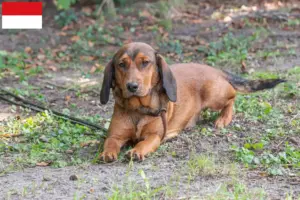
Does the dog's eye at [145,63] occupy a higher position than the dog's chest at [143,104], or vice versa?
the dog's eye at [145,63]

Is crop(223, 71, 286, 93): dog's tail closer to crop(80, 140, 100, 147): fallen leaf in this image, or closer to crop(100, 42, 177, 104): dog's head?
crop(100, 42, 177, 104): dog's head

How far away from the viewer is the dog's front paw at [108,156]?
19.7ft

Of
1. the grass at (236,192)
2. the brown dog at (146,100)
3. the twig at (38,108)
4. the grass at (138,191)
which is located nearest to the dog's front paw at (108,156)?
the brown dog at (146,100)

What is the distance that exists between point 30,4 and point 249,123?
22.1 feet

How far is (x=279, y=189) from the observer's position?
5.14m

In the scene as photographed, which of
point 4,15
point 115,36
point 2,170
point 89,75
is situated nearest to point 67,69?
point 89,75

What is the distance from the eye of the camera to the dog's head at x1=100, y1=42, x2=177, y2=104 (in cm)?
617

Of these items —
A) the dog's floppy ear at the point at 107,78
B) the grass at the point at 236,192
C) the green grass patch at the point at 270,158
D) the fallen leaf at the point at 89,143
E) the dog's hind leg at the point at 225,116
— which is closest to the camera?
the grass at the point at 236,192

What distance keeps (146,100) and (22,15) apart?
6084mm

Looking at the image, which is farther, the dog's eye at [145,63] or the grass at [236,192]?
the dog's eye at [145,63]

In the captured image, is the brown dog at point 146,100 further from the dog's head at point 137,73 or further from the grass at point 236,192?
the grass at point 236,192

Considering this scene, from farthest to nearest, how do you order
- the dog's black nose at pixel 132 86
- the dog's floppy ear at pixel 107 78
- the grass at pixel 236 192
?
1. the dog's floppy ear at pixel 107 78
2. the dog's black nose at pixel 132 86
3. the grass at pixel 236 192

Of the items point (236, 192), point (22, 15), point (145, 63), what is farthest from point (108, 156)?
point (22, 15)

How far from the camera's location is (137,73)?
20.3 feet
